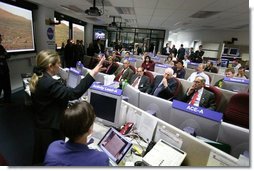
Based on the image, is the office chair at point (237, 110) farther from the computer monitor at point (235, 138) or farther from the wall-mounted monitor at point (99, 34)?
the wall-mounted monitor at point (99, 34)

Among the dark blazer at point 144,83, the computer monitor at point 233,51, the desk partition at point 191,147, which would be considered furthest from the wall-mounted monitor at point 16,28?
the computer monitor at point 233,51

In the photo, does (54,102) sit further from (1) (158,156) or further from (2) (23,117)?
(2) (23,117)

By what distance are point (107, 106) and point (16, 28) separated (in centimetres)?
444

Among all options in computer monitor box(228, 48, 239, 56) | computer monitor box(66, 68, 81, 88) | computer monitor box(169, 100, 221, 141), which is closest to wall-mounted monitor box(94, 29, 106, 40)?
computer monitor box(228, 48, 239, 56)

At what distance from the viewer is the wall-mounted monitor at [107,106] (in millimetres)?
1567

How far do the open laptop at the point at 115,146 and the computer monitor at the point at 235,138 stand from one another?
67 cm

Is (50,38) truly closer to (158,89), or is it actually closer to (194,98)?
(158,89)

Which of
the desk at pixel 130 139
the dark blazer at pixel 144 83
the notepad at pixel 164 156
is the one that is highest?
the dark blazer at pixel 144 83

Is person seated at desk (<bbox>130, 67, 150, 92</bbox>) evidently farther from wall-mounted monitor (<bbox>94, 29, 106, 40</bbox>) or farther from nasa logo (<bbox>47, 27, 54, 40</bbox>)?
wall-mounted monitor (<bbox>94, 29, 106, 40</bbox>)

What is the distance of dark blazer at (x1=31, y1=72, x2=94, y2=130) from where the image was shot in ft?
4.65

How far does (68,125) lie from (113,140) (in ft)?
1.63

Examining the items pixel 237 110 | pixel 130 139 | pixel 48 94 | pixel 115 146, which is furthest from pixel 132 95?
pixel 237 110

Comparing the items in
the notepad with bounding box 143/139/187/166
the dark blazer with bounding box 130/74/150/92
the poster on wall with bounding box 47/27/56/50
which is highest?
the poster on wall with bounding box 47/27/56/50

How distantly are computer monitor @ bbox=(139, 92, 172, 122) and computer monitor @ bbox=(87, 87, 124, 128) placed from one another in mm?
277
